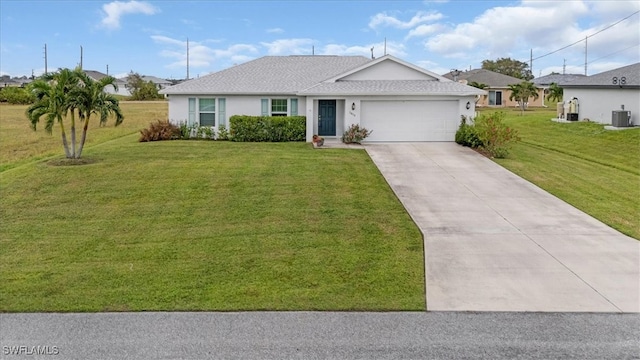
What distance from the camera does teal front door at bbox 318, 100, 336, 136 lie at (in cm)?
2469

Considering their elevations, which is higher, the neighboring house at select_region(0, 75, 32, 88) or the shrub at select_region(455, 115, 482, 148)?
the neighboring house at select_region(0, 75, 32, 88)

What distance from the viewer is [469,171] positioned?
17500 mm

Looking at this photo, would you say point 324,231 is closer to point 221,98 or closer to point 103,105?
point 103,105

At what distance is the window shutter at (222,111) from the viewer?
989 inches

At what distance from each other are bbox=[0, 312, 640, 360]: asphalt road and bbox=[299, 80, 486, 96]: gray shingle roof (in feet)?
55.8

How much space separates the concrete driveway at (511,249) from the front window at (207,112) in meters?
11.2

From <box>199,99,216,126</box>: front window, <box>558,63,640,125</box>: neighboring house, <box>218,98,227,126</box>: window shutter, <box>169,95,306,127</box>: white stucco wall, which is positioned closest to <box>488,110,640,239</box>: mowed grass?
<box>558,63,640,125</box>: neighboring house

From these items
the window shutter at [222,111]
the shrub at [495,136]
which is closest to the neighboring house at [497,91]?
the window shutter at [222,111]

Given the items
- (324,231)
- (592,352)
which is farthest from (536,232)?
(592,352)

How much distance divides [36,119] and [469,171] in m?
13.6

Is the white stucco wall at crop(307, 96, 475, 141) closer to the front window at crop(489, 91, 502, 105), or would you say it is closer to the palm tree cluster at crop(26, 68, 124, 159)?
the palm tree cluster at crop(26, 68, 124, 159)

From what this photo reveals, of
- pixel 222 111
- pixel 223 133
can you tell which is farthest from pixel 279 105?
pixel 223 133

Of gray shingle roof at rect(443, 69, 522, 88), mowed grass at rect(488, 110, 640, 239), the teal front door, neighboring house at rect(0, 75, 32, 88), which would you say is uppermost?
neighboring house at rect(0, 75, 32, 88)

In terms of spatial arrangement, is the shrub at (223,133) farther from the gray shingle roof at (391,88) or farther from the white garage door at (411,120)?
the white garage door at (411,120)
